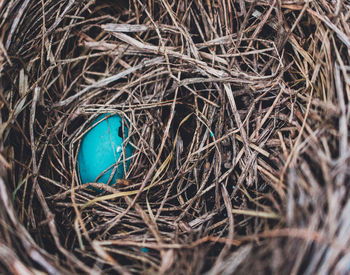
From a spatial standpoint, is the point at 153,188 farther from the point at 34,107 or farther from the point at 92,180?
the point at 34,107

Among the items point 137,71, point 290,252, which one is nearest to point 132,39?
point 137,71

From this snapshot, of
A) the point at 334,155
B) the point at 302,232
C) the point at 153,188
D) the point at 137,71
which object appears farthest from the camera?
the point at 137,71

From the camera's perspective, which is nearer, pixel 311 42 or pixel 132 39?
pixel 311 42

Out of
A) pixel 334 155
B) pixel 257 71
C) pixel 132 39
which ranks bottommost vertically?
pixel 334 155

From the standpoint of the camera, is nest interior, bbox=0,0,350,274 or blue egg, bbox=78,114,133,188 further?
blue egg, bbox=78,114,133,188
